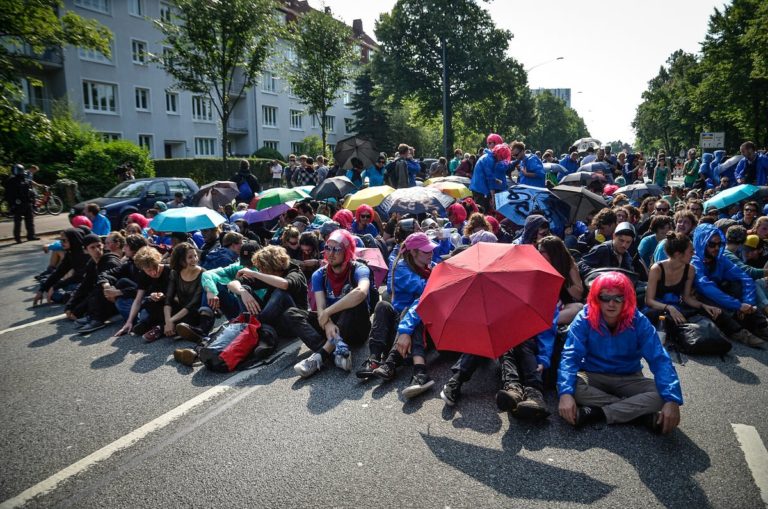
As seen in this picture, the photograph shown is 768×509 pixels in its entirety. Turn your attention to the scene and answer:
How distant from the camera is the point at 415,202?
9.02 meters

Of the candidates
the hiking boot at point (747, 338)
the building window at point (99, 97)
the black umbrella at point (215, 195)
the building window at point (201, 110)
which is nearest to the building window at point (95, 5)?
the building window at point (99, 97)

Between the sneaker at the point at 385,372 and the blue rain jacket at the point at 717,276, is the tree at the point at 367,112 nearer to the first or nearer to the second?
the blue rain jacket at the point at 717,276

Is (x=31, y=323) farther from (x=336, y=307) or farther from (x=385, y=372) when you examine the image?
(x=385, y=372)

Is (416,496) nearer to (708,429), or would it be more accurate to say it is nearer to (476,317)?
(476,317)

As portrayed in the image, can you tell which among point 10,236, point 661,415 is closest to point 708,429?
point 661,415

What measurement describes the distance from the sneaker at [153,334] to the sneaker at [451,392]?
4165 mm

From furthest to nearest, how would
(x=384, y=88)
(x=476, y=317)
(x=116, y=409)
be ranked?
(x=384, y=88)
(x=116, y=409)
(x=476, y=317)

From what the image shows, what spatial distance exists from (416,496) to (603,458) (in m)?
1.45

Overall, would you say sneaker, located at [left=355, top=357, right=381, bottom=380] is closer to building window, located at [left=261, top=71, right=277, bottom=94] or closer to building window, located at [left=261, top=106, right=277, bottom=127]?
building window, located at [left=261, top=106, right=277, bottom=127]

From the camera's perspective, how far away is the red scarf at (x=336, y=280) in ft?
19.2

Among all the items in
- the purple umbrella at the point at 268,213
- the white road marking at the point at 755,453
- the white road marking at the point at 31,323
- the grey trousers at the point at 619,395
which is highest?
the purple umbrella at the point at 268,213

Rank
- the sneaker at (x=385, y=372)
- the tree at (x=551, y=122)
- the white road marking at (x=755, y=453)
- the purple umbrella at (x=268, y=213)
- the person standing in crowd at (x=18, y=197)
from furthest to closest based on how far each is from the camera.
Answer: the tree at (x=551, y=122) → the person standing in crowd at (x=18, y=197) → the purple umbrella at (x=268, y=213) → the sneaker at (x=385, y=372) → the white road marking at (x=755, y=453)

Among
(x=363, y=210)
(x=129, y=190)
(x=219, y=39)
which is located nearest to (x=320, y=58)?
(x=219, y=39)

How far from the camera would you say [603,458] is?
3.62 metres
